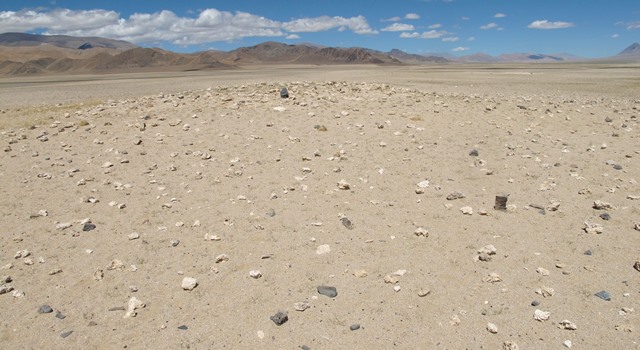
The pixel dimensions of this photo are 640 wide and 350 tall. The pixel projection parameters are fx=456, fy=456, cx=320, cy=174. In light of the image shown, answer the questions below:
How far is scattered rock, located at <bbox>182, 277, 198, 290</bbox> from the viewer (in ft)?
16.0

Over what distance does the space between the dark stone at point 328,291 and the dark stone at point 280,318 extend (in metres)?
0.53

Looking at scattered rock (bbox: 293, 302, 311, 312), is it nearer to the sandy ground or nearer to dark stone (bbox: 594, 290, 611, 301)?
the sandy ground

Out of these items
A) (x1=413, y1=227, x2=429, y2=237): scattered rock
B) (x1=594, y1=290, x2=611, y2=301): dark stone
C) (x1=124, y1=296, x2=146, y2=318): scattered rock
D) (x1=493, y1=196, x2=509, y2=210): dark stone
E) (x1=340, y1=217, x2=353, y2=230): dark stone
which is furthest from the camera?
(x1=493, y1=196, x2=509, y2=210): dark stone

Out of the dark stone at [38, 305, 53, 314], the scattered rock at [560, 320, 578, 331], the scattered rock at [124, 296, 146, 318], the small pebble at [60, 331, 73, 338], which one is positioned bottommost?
the small pebble at [60, 331, 73, 338]

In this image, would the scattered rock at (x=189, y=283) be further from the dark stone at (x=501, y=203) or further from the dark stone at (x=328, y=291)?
the dark stone at (x=501, y=203)

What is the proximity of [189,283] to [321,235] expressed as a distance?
6.06ft

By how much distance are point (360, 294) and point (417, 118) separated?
7.55m

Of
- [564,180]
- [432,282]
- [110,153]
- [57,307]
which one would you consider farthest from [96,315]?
[564,180]

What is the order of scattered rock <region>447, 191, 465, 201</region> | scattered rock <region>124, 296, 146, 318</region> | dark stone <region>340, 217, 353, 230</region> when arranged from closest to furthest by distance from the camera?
scattered rock <region>124, 296, 146, 318</region> → dark stone <region>340, 217, 353, 230</region> → scattered rock <region>447, 191, 465, 201</region>

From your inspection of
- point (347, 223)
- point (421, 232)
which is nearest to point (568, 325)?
point (421, 232)

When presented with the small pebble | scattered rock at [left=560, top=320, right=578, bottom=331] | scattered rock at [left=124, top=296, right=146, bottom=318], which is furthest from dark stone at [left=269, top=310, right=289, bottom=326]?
scattered rock at [left=560, top=320, right=578, bottom=331]

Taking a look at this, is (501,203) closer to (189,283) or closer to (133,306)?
(189,283)

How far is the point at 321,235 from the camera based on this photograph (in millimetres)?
6027

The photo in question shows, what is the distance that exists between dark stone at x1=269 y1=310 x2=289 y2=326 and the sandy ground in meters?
0.04
